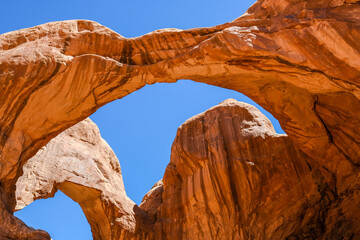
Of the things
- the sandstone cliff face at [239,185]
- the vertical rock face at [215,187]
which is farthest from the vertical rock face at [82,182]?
the sandstone cliff face at [239,185]

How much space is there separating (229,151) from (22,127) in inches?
278

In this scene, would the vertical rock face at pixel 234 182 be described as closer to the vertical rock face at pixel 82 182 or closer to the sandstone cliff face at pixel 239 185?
the sandstone cliff face at pixel 239 185

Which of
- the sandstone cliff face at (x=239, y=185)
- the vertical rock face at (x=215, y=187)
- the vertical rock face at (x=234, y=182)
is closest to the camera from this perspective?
the vertical rock face at (x=215, y=187)

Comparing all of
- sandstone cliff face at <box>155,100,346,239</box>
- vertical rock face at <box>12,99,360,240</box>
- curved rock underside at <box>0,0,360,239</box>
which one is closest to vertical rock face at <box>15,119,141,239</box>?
vertical rock face at <box>12,99,360,240</box>

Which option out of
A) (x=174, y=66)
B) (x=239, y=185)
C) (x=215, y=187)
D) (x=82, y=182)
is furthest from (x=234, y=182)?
(x=174, y=66)

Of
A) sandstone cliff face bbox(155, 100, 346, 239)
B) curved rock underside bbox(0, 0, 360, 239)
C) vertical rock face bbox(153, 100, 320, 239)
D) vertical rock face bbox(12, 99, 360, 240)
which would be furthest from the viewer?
vertical rock face bbox(153, 100, 320, 239)

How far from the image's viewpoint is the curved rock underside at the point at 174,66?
932 cm

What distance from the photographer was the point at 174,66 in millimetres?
10484

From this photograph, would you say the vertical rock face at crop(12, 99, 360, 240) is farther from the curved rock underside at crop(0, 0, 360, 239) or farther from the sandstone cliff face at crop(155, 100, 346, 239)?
the curved rock underside at crop(0, 0, 360, 239)

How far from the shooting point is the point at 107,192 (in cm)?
1426

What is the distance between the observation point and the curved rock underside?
9320mm

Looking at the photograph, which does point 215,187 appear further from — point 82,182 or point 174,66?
point 174,66

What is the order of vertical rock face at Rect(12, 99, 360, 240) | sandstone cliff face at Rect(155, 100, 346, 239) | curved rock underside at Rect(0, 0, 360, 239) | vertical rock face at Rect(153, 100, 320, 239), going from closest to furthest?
curved rock underside at Rect(0, 0, 360, 239)
vertical rock face at Rect(12, 99, 360, 240)
sandstone cliff face at Rect(155, 100, 346, 239)
vertical rock face at Rect(153, 100, 320, 239)

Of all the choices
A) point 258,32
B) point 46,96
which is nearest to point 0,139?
point 46,96
